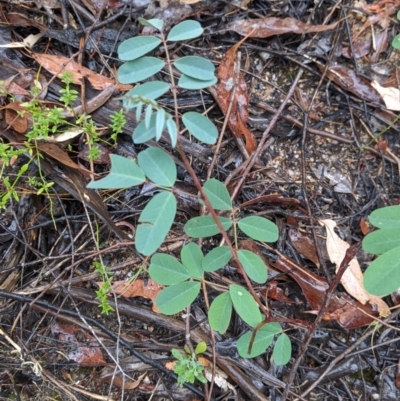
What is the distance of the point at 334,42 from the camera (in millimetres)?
1992

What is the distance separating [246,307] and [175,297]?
24cm

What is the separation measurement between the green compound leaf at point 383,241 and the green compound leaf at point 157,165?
0.69 m

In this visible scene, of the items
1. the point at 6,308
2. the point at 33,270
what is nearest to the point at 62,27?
the point at 33,270

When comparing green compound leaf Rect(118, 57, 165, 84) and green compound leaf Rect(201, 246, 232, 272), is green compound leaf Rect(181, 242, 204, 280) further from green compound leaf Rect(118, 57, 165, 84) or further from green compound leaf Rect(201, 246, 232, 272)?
green compound leaf Rect(118, 57, 165, 84)

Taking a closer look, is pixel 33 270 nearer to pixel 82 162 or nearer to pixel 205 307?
pixel 82 162

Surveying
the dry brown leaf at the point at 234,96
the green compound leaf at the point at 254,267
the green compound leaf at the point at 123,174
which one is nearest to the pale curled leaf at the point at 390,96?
the dry brown leaf at the point at 234,96

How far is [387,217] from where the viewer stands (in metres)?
1.32

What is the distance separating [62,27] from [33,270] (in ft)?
3.67

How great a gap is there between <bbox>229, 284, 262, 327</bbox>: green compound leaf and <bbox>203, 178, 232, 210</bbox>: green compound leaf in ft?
0.98

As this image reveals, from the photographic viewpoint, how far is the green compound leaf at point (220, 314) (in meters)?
1.37

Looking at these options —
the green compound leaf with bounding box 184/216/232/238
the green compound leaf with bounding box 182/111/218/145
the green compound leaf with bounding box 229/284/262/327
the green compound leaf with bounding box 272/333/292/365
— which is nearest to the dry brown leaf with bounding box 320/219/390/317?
the green compound leaf with bounding box 272/333/292/365

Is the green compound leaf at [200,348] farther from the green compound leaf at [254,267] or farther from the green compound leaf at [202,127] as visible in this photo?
the green compound leaf at [202,127]

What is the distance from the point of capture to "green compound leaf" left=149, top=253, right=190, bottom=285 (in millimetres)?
1361

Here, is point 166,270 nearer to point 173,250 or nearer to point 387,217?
point 173,250
